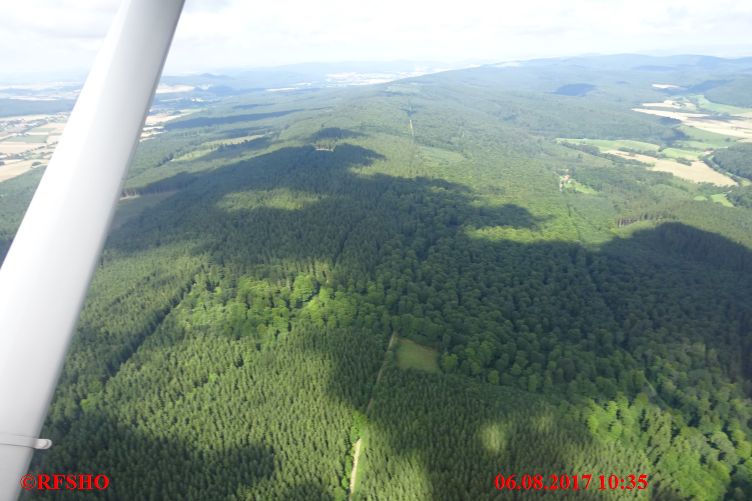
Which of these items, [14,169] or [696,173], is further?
[696,173]

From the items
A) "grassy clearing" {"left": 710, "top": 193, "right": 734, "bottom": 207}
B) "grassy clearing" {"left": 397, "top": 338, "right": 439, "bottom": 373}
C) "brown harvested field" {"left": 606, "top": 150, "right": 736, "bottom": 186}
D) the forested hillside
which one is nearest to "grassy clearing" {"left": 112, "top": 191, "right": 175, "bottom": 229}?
the forested hillside

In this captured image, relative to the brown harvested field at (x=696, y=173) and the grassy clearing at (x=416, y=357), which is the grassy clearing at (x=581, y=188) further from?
the grassy clearing at (x=416, y=357)

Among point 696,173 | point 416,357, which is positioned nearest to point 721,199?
point 696,173

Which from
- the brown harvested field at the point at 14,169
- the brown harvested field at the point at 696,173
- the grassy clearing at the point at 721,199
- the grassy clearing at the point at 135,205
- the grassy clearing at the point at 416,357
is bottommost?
the grassy clearing at the point at 721,199

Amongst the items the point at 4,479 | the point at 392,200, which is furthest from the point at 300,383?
the point at 392,200

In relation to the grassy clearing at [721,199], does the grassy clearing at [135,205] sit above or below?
above

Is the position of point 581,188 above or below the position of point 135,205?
below

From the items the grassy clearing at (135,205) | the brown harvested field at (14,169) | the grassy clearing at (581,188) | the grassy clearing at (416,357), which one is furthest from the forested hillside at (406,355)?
the brown harvested field at (14,169)

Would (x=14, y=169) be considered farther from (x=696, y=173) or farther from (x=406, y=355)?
(x=696, y=173)
